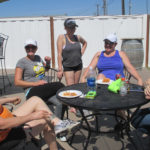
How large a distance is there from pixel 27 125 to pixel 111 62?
5.51 feet

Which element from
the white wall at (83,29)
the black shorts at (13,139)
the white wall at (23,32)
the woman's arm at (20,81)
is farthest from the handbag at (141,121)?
the white wall at (23,32)

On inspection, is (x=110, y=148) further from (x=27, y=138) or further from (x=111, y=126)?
(x=27, y=138)

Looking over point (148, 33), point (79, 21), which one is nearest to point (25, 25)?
point (79, 21)

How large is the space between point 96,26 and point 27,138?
650cm

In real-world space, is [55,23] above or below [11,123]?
above

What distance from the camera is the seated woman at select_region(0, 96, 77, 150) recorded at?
151cm

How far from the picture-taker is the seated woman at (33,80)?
8.20ft

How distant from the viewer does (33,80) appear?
106 inches

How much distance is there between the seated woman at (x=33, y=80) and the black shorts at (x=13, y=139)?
33.7 inches

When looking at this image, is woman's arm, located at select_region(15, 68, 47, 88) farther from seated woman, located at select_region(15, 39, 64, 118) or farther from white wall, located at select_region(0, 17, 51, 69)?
white wall, located at select_region(0, 17, 51, 69)

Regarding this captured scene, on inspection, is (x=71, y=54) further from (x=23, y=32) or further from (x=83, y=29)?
(x=23, y=32)

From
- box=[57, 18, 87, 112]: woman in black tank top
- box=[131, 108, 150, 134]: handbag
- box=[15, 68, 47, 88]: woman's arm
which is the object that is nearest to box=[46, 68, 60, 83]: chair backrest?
box=[57, 18, 87, 112]: woman in black tank top

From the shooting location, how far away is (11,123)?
1482 millimetres

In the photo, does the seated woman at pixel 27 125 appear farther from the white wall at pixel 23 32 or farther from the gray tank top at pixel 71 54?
the white wall at pixel 23 32
